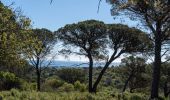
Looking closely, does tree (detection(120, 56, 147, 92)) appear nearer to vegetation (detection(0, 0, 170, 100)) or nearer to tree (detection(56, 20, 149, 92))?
vegetation (detection(0, 0, 170, 100))

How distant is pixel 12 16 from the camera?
2438 cm

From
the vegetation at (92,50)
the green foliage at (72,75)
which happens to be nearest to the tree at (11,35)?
the vegetation at (92,50)

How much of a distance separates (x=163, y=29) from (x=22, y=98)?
33.3 feet

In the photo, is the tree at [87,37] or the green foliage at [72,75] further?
the green foliage at [72,75]

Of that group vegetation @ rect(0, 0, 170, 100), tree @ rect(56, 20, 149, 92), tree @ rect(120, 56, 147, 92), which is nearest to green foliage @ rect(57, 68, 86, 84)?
vegetation @ rect(0, 0, 170, 100)

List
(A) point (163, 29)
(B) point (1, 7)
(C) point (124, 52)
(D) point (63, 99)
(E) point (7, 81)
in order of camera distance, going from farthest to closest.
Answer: (E) point (7, 81) → (C) point (124, 52) → (A) point (163, 29) → (D) point (63, 99) → (B) point (1, 7)

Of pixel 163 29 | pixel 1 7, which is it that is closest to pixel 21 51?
pixel 1 7

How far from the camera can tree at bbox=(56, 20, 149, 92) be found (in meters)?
48.8

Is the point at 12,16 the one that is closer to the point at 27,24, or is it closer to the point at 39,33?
the point at 27,24

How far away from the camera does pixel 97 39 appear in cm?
5231

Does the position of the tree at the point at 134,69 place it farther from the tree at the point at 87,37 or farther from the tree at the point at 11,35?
the tree at the point at 11,35

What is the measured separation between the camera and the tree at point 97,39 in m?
48.8

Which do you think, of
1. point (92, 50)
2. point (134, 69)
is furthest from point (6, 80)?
point (134, 69)

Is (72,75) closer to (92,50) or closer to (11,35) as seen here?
(92,50)
